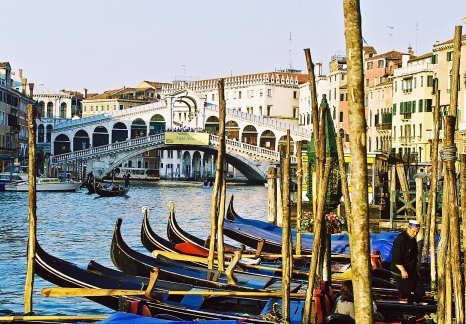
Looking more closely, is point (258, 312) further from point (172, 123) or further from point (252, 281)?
point (172, 123)

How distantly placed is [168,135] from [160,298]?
25.1 metres

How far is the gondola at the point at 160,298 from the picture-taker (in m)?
5.08

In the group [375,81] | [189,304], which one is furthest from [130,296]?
[375,81]

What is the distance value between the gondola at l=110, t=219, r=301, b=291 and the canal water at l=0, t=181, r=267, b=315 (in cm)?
65

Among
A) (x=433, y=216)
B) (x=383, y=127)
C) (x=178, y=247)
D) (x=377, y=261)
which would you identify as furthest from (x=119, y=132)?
(x=433, y=216)

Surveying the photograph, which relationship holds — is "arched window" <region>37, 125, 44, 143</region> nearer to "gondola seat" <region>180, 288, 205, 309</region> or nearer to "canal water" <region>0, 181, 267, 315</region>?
"canal water" <region>0, 181, 267, 315</region>

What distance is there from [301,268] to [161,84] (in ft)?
135

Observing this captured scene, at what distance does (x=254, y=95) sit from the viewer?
4097cm

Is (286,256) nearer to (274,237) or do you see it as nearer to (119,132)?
(274,237)

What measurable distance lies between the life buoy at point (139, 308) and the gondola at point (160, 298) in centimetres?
3

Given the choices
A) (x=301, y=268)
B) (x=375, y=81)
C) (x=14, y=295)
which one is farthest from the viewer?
(x=375, y=81)

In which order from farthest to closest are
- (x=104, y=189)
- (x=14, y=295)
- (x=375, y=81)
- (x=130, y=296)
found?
(x=375, y=81) → (x=104, y=189) → (x=14, y=295) → (x=130, y=296)

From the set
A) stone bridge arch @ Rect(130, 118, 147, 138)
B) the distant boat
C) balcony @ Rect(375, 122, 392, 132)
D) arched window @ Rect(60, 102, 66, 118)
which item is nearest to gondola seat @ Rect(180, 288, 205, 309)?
balcony @ Rect(375, 122, 392, 132)

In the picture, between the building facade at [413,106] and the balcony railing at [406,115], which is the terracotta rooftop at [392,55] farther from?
the balcony railing at [406,115]
